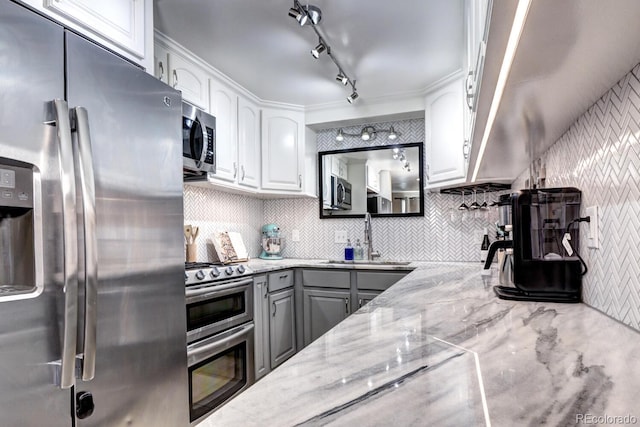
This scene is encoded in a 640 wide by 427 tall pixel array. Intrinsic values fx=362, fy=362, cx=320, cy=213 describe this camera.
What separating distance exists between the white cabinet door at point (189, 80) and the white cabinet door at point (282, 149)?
786mm

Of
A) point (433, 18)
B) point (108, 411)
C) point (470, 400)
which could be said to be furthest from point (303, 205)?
point (470, 400)

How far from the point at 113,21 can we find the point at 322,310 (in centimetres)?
236

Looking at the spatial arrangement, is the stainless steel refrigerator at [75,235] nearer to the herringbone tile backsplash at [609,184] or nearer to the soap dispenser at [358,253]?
the herringbone tile backsplash at [609,184]

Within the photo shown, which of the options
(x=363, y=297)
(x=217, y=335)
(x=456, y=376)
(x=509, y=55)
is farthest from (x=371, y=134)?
(x=456, y=376)

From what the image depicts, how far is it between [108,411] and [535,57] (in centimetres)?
158

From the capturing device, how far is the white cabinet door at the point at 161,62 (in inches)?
85.4

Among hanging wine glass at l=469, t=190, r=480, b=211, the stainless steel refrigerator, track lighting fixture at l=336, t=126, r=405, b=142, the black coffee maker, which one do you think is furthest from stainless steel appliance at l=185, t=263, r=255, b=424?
hanging wine glass at l=469, t=190, r=480, b=211

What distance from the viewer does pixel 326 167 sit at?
365cm

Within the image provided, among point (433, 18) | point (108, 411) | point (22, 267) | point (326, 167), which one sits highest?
point (433, 18)

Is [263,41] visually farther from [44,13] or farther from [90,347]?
[90,347]

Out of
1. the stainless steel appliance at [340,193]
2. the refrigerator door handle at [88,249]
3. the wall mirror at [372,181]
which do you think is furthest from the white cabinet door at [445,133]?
the refrigerator door handle at [88,249]

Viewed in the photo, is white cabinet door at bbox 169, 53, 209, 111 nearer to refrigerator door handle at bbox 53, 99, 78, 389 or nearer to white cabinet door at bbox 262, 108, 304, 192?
white cabinet door at bbox 262, 108, 304, 192

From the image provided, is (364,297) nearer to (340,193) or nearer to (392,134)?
(340,193)

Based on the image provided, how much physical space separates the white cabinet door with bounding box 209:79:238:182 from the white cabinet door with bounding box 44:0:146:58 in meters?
0.94
